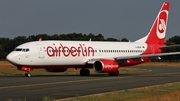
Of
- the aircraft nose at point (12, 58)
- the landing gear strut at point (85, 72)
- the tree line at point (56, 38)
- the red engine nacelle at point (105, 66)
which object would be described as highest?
the tree line at point (56, 38)

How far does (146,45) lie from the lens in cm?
5203

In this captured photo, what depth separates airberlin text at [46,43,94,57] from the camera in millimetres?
40991

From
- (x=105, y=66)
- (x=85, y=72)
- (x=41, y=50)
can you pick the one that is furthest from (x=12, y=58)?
(x=85, y=72)

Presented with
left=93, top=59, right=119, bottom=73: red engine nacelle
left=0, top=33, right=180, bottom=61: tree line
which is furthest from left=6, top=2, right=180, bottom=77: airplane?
Result: left=0, top=33, right=180, bottom=61: tree line

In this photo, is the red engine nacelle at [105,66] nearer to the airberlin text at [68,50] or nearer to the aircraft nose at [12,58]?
the airberlin text at [68,50]

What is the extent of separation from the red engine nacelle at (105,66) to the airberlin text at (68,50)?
188 centimetres

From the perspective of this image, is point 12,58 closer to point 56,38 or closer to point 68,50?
point 68,50

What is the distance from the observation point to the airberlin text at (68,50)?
40991 millimetres

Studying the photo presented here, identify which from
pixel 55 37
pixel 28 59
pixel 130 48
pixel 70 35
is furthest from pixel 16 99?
pixel 70 35

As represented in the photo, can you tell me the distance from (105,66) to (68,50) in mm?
3837

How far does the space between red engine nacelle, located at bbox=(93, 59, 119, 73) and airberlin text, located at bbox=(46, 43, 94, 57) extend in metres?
1.88

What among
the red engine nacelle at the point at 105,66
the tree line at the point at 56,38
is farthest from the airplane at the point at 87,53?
the tree line at the point at 56,38

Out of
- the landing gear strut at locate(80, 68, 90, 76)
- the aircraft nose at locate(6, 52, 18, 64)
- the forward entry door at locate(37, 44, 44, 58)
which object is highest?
the forward entry door at locate(37, 44, 44, 58)

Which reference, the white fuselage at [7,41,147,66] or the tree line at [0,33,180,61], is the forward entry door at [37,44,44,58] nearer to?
the white fuselage at [7,41,147,66]
